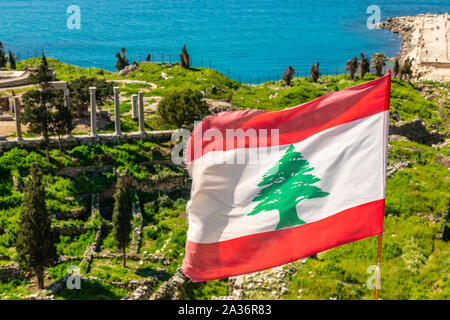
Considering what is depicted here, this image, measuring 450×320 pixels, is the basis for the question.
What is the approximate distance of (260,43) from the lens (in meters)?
133

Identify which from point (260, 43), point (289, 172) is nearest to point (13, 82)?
point (289, 172)

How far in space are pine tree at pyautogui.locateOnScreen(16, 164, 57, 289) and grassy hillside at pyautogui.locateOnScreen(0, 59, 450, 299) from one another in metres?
1.46

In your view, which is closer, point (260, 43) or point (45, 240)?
point (45, 240)

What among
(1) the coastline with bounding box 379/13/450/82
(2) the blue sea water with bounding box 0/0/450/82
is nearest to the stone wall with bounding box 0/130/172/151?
(2) the blue sea water with bounding box 0/0/450/82

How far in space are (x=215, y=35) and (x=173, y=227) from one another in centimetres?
11466

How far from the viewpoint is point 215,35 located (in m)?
144

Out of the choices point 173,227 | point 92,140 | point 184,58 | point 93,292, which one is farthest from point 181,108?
point 184,58

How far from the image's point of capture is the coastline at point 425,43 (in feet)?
345

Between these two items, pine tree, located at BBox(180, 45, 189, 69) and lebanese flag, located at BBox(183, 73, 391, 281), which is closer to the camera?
lebanese flag, located at BBox(183, 73, 391, 281)

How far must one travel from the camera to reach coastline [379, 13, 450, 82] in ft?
345

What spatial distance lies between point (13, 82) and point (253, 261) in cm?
5440

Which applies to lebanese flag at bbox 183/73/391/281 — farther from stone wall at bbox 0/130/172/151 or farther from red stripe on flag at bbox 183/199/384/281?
stone wall at bbox 0/130/172/151
